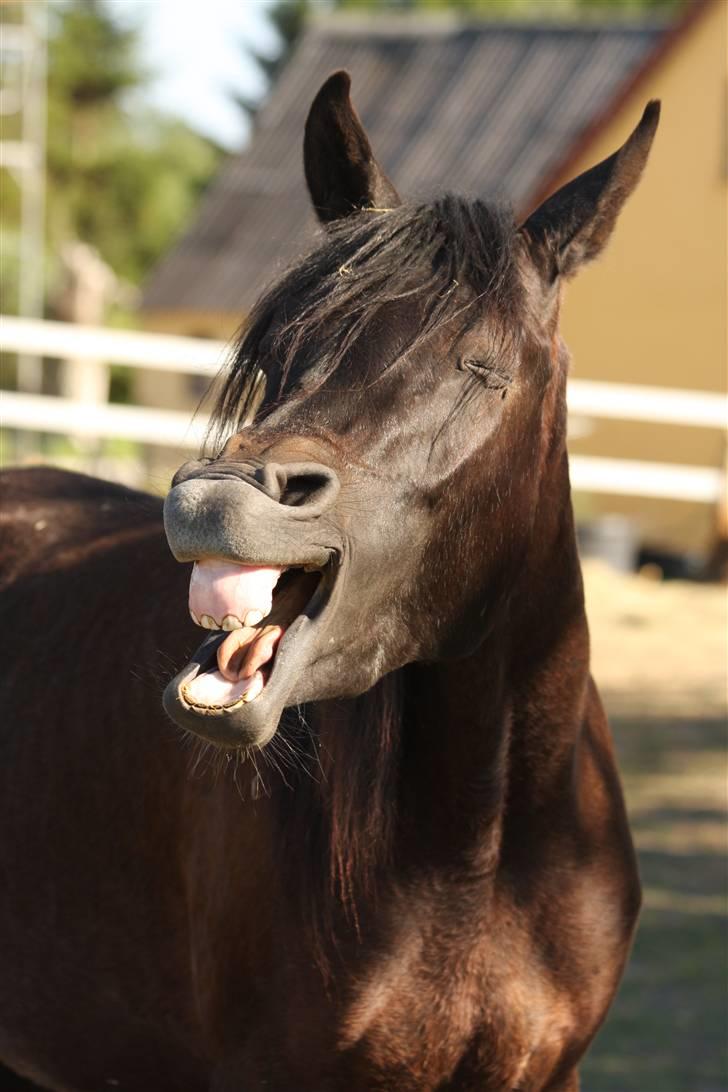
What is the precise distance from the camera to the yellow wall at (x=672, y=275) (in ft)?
63.5

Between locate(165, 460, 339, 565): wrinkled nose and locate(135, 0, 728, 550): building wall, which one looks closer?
locate(165, 460, 339, 565): wrinkled nose

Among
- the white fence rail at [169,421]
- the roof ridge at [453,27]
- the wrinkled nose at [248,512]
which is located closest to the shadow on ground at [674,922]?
the wrinkled nose at [248,512]

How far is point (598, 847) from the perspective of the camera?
3064mm

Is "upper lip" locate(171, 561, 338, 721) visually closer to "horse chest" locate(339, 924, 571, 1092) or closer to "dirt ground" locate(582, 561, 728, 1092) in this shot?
"horse chest" locate(339, 924, 571, 1092)

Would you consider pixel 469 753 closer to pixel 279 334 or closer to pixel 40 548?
pixel 279 334

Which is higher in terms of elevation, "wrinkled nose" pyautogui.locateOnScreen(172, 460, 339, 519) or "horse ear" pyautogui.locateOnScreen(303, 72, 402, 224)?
"horse ear" pyautogui.locateOnScreen(303, 72, 402, 224)

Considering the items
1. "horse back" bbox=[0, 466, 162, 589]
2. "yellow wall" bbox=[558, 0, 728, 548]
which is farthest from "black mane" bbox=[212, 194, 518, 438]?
"yellow wall" bbox=[558, 0, 728, 548]

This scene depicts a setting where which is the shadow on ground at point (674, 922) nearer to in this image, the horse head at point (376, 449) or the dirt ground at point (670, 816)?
the dirt ground at point (670, 816)

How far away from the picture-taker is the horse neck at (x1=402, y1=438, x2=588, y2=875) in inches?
111

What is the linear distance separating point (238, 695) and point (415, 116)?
27.4 metres

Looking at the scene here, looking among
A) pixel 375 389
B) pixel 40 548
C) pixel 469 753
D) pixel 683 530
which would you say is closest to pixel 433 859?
pixel 469 753

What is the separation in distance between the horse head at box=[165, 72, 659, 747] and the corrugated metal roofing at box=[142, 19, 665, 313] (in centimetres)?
2268

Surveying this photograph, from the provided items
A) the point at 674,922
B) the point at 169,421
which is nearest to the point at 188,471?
the point at 674,922

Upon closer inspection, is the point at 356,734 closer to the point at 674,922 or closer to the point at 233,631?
the point at 233,631
